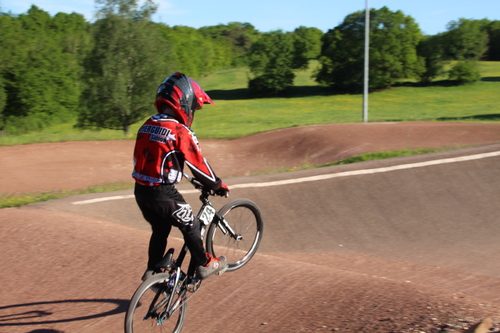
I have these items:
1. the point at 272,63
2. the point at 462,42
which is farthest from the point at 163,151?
the point at 462,42

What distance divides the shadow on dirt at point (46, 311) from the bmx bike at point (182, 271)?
537 millimetres

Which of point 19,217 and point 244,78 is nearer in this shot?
point 19,217

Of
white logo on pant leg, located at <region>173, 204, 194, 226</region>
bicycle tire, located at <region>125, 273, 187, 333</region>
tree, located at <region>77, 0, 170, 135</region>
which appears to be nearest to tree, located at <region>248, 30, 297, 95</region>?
tree, located at <region>77, 0, 170, 135</region>

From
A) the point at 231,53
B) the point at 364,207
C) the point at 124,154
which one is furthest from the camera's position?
the point at 231,53

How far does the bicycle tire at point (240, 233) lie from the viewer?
5.27 m

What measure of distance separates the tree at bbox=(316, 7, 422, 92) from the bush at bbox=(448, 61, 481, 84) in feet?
15.3

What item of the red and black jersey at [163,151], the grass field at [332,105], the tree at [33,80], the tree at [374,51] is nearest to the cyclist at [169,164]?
the red and black jersey at [163,151]

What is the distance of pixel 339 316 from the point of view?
13.6ft

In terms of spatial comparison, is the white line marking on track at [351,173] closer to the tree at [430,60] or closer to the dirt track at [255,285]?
the dirt track at [255,285]

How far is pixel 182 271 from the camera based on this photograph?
4406 millimetres

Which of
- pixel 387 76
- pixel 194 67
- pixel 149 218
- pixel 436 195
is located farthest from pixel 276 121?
pixel 194 67

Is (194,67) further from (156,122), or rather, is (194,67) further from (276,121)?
(156,122)

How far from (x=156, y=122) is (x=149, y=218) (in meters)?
0.86

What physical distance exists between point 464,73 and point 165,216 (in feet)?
208
